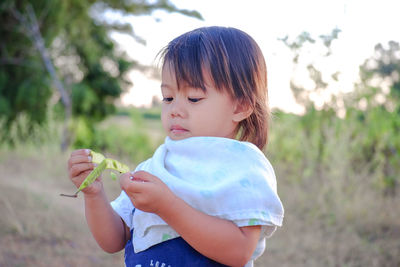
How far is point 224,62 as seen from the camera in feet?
4.54

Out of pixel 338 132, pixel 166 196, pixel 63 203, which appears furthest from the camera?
pixel 338 132

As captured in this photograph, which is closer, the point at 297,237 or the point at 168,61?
the point at 168,61

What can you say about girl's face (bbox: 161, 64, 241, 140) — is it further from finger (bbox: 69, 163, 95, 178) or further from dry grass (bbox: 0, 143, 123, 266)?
dry grass (bbox: 0, 143, 123, 266)

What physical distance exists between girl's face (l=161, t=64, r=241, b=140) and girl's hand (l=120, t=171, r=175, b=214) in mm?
253

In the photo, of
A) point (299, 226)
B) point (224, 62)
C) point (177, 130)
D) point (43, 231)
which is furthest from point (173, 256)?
point (299, 226)

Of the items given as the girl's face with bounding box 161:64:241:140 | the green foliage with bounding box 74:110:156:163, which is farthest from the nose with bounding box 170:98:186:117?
the green foliage with bounding box 74:110:156:163

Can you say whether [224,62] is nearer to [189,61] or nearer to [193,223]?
[189,61]

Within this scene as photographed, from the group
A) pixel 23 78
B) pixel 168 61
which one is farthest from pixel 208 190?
pixel 23 78

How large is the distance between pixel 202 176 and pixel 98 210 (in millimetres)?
426

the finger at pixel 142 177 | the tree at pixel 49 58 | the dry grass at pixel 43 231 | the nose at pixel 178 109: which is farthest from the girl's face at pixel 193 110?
the tree at pixel 49 58

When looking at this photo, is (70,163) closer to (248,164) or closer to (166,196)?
(166,196)

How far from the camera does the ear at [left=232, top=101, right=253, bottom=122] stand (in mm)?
1435

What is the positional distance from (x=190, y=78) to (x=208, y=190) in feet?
1.20

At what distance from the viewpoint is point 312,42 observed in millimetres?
3213
